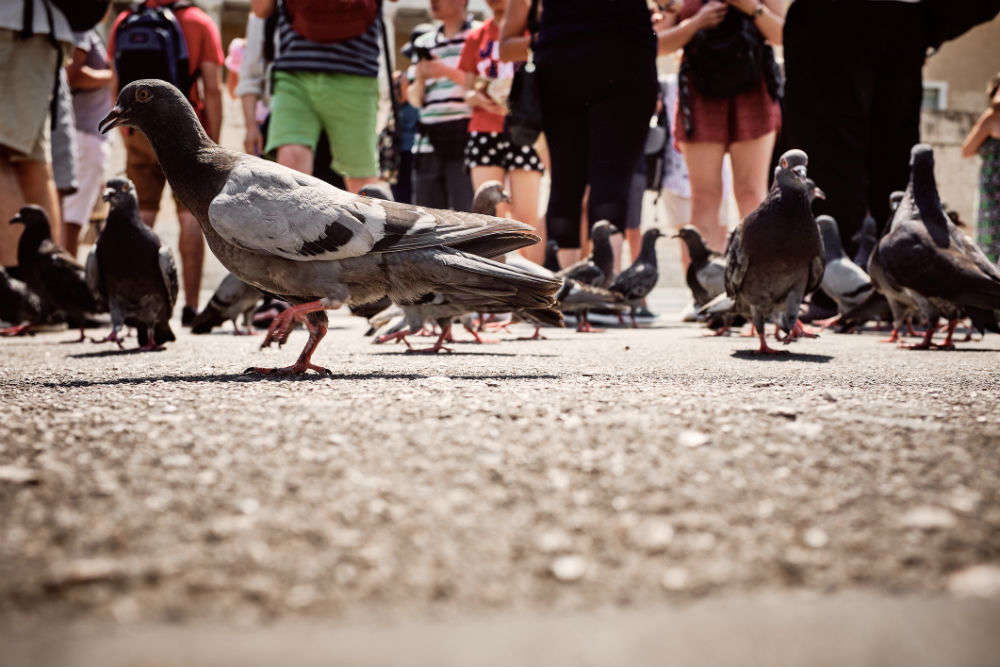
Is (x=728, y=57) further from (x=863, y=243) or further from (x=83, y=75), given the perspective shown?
(x=83, y=75)

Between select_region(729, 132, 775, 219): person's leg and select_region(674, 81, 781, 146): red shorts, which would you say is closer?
select_region(674, 81, 781, 146): red shorts

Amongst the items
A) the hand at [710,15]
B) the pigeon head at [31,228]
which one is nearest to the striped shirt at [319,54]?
the pigeon head at [31,228]

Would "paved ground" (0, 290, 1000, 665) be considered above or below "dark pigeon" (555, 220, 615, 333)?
below

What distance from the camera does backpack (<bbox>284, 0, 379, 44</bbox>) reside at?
586 cm

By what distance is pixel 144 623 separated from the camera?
1132 mm

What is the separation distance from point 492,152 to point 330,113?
1.53m

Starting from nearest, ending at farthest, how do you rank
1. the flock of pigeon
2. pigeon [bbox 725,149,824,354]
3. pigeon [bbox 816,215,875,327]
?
the flock of pigeon < pigeon [bbox 725,149,824,354] < pigeon [bbox 816,215,875,327]

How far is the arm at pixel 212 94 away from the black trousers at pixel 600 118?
271 cm

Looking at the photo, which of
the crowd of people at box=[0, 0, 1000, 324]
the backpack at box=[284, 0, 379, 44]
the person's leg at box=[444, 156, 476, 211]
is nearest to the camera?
the crowd of people at box=[0, 0, 1000, 324]

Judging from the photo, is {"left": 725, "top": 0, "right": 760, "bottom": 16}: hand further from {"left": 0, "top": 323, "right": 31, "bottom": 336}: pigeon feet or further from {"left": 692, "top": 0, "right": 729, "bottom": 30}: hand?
{"left": 0, "top": 323, "right": 31, "bottom": 336}: pigeon feet

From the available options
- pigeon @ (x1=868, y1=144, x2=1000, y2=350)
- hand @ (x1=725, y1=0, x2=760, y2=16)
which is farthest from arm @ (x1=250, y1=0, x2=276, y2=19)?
pigeon @ (x1=868, y1=144, x2=1000, y2=350)

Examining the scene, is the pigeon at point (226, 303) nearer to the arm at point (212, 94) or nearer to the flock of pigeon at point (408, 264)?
the flock of pigeon at point (408, 264)

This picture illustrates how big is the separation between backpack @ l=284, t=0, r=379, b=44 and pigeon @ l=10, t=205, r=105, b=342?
214 cm

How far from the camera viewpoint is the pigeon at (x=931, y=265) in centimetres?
482
